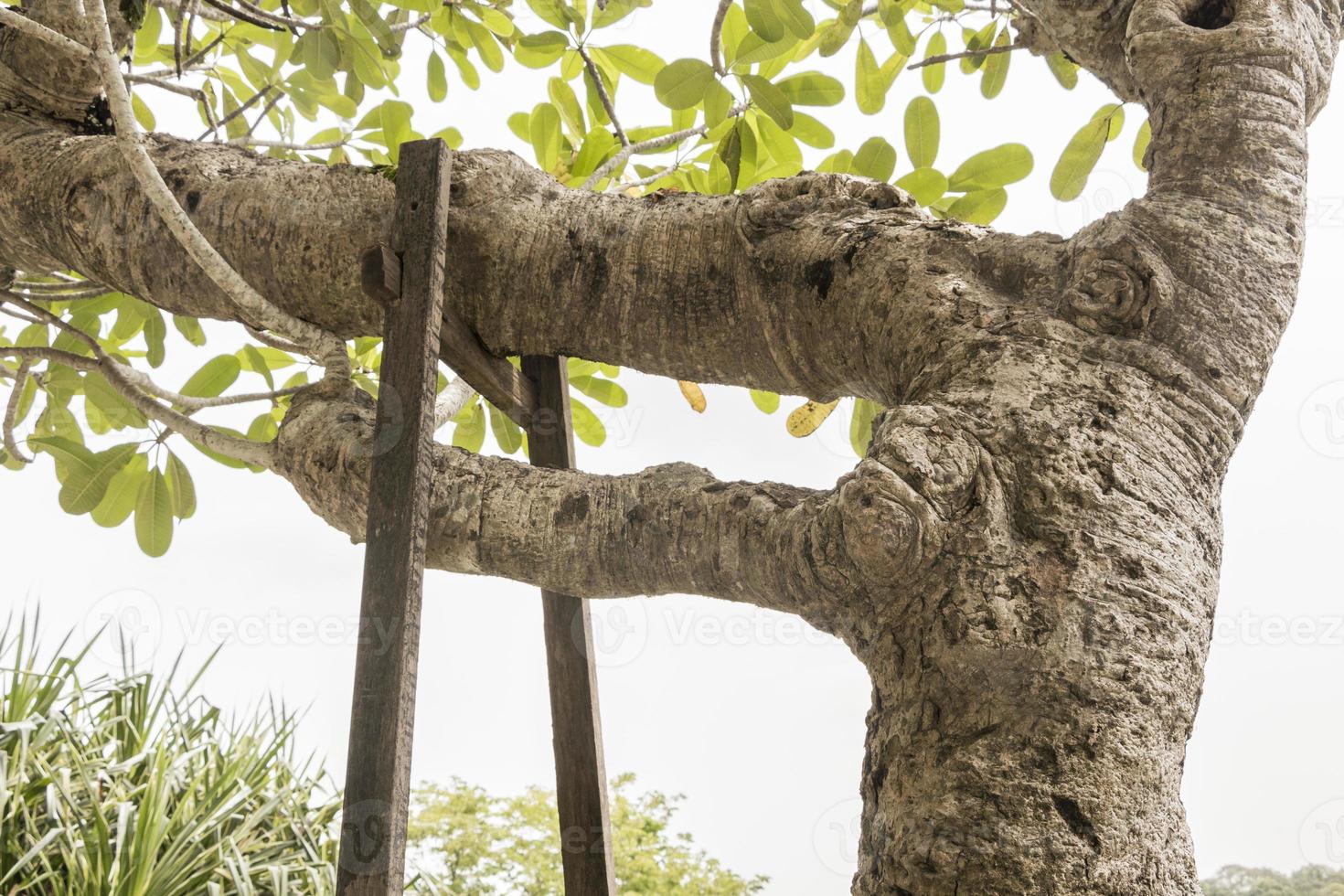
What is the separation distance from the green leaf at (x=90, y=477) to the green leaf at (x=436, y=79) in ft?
2.86

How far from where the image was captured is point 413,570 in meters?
0.97

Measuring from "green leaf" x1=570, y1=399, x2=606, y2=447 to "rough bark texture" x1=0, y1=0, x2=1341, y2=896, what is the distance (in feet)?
2.14

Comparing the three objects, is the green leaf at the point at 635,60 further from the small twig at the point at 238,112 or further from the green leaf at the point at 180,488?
the green leaf at the point at 180,488

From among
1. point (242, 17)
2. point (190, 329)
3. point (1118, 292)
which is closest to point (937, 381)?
point (1118, 292)

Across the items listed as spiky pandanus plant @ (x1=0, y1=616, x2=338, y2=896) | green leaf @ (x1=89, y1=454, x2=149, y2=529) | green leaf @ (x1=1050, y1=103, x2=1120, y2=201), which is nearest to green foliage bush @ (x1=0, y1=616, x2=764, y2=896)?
spiky pandanus plant @ (x1=0, y1=616, x2=338, y2=896)

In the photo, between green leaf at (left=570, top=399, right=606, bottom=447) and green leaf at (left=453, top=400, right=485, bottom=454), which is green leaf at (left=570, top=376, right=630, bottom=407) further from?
green leaf at (left=453, top=400, right=485, bottom=454)

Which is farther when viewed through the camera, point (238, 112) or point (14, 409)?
point (238, 112)

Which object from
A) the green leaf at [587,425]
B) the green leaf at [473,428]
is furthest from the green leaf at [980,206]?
the green leaf at [473,428]

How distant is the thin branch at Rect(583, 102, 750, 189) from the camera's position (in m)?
1.66

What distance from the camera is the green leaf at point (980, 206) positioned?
1563 mm

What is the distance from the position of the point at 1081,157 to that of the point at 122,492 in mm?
1651

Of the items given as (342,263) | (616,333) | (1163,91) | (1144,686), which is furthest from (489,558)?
(1163,91)

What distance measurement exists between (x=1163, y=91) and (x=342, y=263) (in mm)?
904

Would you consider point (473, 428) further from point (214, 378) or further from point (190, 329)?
point (190, 329)
